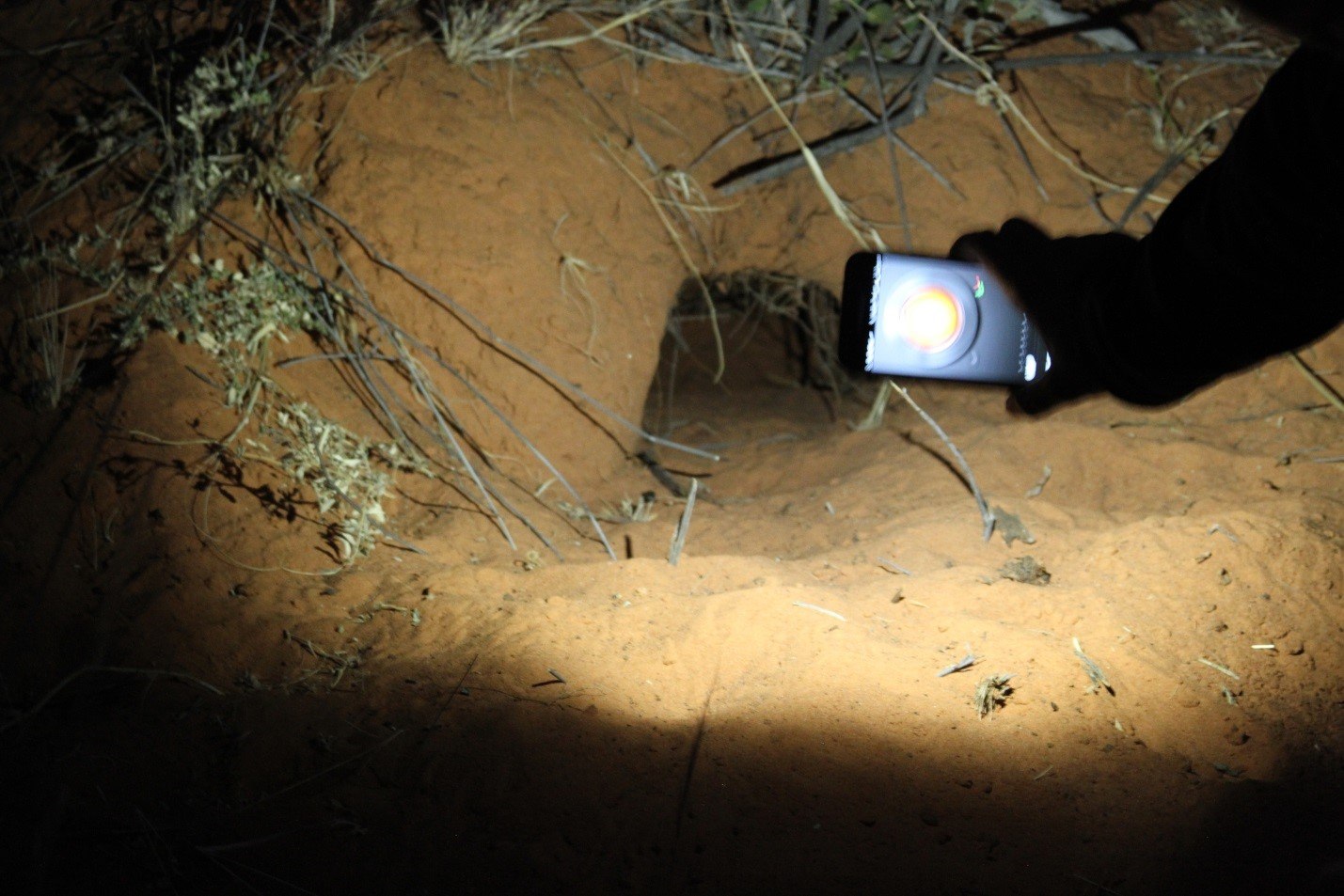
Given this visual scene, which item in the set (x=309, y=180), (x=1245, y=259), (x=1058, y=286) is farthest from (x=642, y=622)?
(x=309, y=180)

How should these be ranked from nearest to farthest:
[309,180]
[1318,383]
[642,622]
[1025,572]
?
1. [642,622]
2. [1025,572]
3. [1318,383]
4. [309,180]

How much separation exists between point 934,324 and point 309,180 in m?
2.64

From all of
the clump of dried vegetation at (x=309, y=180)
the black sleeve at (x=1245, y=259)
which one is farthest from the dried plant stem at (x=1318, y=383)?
the black sleeve at (x=1245, y=259)

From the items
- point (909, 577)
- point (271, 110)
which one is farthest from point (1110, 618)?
point (271, 110)

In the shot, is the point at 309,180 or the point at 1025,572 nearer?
the point at 1025,572

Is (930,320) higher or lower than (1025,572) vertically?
higher

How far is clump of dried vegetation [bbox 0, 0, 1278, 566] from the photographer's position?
2791 millimetres

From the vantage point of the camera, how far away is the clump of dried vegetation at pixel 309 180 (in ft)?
9.16

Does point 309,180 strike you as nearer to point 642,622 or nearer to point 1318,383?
point 642,622

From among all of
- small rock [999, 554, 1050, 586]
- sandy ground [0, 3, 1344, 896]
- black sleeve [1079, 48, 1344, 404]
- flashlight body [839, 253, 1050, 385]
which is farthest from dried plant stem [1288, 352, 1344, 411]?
black sleeve [1079, 48, 1344, 404]

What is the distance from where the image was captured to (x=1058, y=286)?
1477mm

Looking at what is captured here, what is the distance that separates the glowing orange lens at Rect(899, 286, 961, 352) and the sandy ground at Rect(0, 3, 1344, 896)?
83 cm

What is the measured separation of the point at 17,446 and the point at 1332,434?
13.8 feet

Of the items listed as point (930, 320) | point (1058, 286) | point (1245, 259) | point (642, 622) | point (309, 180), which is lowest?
point (642, 622)
